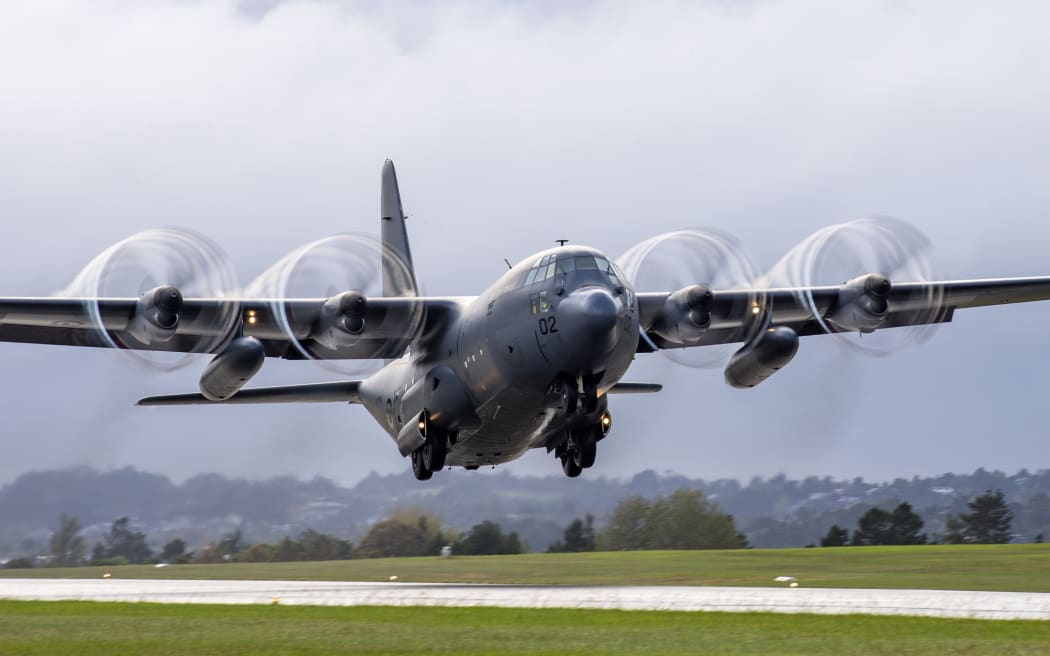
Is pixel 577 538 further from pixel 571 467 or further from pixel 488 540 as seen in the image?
pixel 571 467

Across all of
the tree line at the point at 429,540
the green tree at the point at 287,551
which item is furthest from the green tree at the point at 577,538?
the green tree at the point at 287,551

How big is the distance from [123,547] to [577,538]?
1565cm

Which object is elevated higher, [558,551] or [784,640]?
[558,551]

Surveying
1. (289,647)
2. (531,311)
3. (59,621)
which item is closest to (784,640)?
(289,647)

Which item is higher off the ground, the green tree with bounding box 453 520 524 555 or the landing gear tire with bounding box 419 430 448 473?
the green tree with bounding box 453 520 524 555

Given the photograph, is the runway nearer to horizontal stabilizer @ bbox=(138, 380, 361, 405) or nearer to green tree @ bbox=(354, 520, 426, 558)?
horizontal stabilizer @ bbox=(138, 380, 361, 405)

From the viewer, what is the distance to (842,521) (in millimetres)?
50000

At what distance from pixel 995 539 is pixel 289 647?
1739 inches

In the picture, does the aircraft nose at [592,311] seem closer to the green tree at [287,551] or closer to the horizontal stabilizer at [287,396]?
the horizontal stabilizer at [287,396]

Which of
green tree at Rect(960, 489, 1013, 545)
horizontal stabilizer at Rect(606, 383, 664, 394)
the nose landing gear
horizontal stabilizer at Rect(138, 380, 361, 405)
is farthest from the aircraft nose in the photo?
green tree at Rect(960, 489, 1013, 545)

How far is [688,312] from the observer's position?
84.6ft

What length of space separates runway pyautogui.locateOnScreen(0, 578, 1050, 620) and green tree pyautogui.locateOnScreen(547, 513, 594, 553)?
13.3 m

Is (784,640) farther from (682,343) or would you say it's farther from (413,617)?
(682,343)

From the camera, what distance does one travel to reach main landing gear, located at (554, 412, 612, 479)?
84.6 ft
